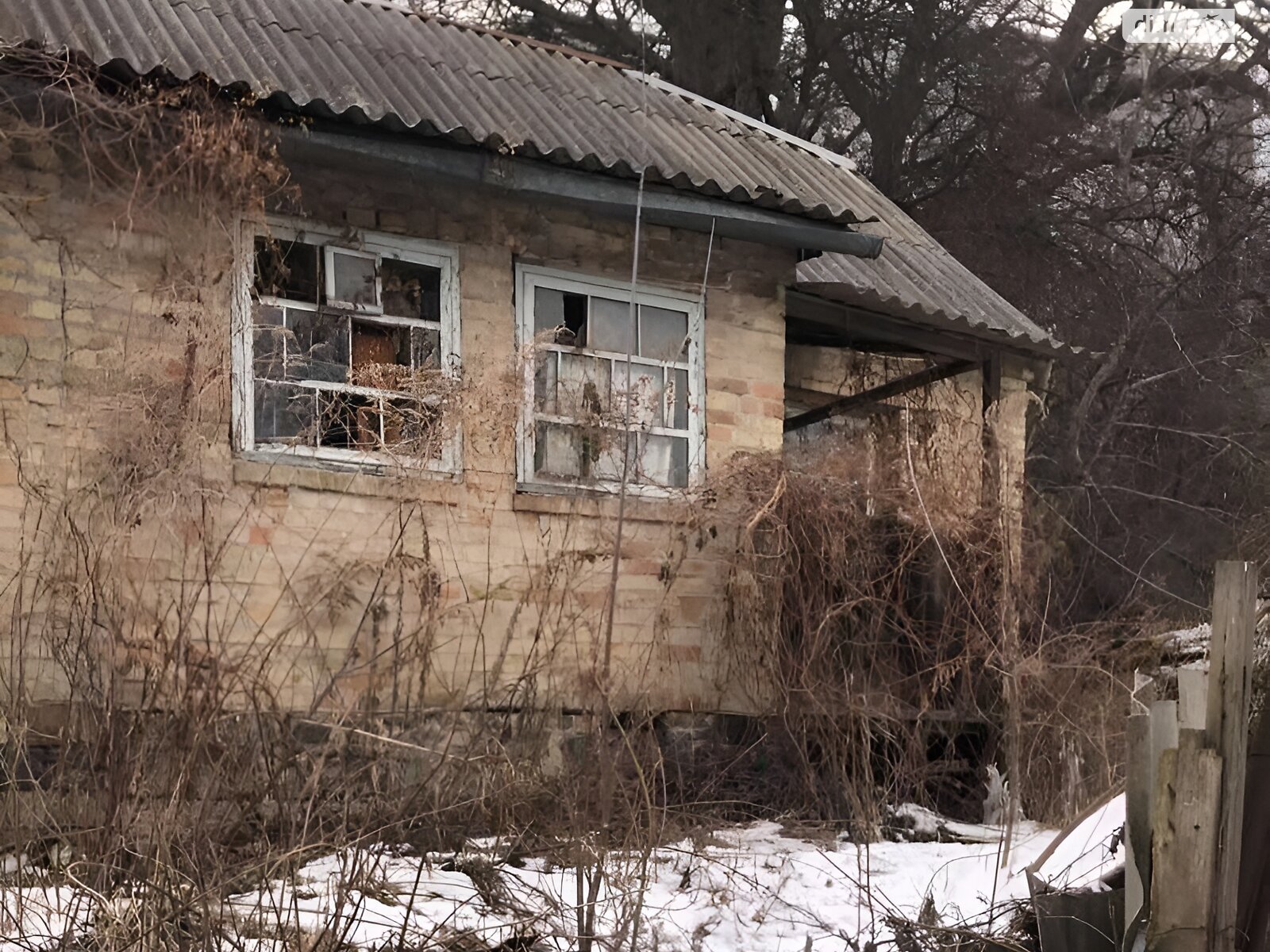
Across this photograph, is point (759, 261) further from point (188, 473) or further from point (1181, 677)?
point (1181, 677)

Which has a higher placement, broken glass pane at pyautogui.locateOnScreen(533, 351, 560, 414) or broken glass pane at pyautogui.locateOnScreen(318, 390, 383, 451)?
broken glass pane at pyautogui.locateOnScreen(533, 351, 560, 414)

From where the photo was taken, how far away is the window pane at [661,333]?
29.6 ft

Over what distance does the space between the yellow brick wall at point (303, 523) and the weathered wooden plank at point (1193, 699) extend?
245 centimetres

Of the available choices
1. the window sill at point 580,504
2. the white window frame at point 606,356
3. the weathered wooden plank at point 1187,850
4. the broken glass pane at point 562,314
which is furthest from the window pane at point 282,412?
the weathered wooden plank at point 1187,850

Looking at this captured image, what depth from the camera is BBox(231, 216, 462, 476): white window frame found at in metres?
7.58

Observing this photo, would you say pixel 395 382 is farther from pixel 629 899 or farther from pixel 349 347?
pixel 629 899

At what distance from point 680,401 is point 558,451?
0.90 m

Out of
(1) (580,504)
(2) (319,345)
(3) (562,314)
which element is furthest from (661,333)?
(2) (319,345)

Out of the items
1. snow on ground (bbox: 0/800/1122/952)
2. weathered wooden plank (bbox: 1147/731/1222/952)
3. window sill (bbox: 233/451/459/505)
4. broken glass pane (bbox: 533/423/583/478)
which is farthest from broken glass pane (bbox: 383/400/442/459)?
weathered wooden plank (bbox: 1147/731/1222/952)

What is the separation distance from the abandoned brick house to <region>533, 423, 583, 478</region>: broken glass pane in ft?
0.05

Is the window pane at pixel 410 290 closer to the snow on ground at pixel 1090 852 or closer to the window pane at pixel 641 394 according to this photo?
the window pane at pixel 641 394

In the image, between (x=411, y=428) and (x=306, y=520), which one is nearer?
(x=306, y=520)

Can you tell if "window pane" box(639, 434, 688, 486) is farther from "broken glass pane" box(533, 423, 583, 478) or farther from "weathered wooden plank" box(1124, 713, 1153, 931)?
"weathered wooden plank" box(1124, 713, 1153, 931)

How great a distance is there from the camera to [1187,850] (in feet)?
15.3
